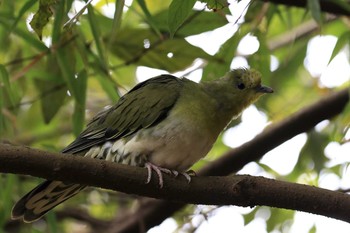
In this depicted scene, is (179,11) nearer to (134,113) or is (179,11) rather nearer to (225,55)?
(134,113)

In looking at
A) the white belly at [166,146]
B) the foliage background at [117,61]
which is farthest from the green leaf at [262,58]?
the white belly at [166,146]

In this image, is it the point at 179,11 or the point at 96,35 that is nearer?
the point at 179,11

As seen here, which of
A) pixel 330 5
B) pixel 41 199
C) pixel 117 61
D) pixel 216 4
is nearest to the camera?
pixel 216 4

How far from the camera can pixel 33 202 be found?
3.30 m

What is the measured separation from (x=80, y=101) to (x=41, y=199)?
48cm

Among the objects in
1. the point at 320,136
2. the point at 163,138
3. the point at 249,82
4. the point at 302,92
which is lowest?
the point at 163,138

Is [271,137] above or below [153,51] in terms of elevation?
below

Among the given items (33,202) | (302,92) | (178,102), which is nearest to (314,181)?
(302,92)

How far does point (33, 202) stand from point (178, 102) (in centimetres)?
74

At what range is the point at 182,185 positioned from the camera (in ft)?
9.46

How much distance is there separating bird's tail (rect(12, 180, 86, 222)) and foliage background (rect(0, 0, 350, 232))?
1.39 feet

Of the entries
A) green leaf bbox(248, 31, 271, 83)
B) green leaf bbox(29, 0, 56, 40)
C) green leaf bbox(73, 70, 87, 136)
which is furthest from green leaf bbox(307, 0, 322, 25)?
green leaf bbox(73, 70, 87, 136)

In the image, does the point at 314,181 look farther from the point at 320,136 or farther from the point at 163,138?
the point at 163,138

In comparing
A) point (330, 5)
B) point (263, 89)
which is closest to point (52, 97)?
point (263, 89)
